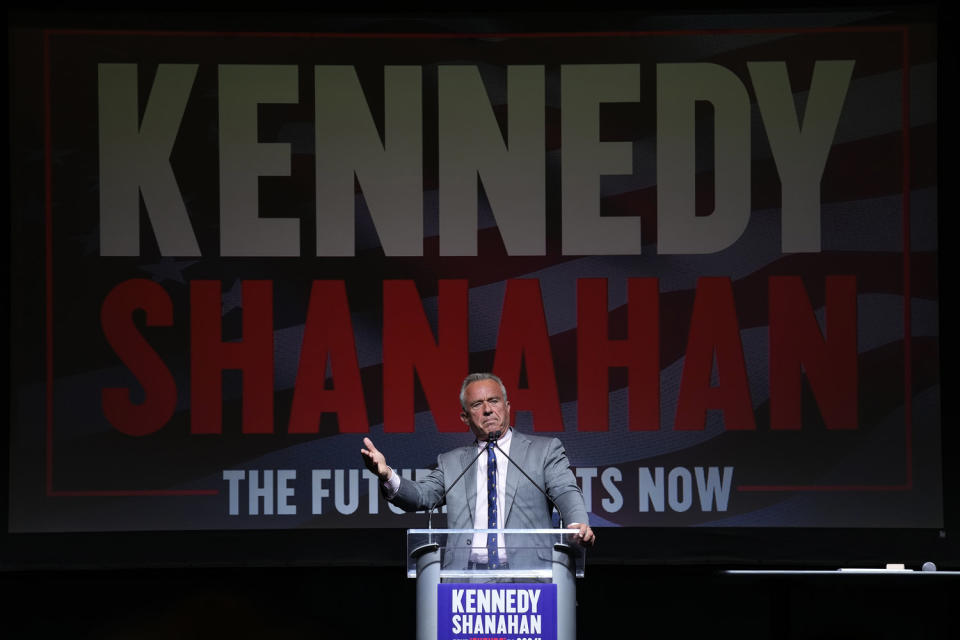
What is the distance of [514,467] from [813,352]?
6.11 ft

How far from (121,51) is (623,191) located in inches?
91.2

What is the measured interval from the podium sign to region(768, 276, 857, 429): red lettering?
2238 mm

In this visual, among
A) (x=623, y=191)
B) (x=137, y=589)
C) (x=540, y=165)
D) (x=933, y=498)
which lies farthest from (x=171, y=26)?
(x=933, y=498)

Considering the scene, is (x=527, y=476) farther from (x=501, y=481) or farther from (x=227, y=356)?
(x=227, y=356)

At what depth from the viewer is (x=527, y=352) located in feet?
17.8

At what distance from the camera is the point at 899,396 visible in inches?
211

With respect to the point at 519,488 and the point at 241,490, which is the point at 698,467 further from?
the point at 241,490

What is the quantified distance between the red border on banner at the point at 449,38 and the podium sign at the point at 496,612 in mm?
2123

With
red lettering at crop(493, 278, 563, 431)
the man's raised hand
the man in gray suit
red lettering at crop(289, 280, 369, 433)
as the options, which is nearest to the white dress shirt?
the man in gray suit

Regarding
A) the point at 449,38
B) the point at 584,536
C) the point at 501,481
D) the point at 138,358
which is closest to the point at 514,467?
the point at 501,481

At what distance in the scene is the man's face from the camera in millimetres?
4203

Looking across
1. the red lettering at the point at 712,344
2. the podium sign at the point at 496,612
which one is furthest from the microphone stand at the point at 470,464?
the red lettering at the point at 712,344

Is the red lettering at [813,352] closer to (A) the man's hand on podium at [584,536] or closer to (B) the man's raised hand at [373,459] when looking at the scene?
(A) the man's hand on podium at [584,536]

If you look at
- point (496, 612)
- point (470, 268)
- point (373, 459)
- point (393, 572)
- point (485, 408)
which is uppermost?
point (470, 268)
